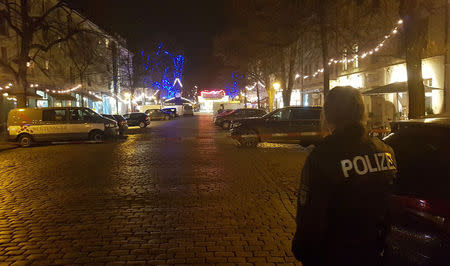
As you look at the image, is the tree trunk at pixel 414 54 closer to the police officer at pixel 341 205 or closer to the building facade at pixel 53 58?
the police officer at pixel 341 205

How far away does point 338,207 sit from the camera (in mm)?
2131

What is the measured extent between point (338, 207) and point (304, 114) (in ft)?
47.2

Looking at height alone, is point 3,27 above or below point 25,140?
above

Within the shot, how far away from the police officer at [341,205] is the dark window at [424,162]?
30.5 inches

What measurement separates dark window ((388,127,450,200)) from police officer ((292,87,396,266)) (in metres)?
0.77

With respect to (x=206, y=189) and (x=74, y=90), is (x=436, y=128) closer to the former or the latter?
(x=206, y=189)

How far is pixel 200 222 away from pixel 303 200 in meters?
3.92

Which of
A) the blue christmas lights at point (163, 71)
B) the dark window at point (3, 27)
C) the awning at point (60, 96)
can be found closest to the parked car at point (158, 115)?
the blue christmas lights at point (163, 71)

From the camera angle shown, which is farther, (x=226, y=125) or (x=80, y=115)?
(x=226, y=125)

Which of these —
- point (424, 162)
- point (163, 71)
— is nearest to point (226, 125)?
point (424, 162)

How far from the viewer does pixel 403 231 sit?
2801 mm

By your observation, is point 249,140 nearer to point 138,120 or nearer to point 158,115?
point 138,120

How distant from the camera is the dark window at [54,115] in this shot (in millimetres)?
18500

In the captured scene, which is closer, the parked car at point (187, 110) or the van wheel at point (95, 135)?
the van wheel at point (95, 135)
